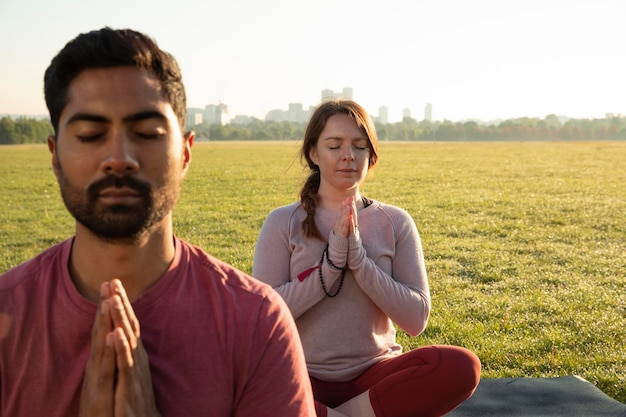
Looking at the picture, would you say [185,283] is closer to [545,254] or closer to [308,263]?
[308,263]

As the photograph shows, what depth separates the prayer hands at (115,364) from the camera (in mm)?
2018

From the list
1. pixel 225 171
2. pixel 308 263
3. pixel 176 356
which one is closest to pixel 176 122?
pixel 176 356

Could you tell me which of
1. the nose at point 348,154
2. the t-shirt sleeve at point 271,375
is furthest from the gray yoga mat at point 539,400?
the t-shirt sleeve at point 271,375

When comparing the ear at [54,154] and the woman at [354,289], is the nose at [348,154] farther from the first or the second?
the ear at [54,154]

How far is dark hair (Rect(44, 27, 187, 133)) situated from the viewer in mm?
2273

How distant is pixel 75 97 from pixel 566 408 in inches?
176

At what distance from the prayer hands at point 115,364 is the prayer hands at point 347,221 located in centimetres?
209

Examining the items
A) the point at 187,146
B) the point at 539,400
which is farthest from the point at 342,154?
the point at 539,400

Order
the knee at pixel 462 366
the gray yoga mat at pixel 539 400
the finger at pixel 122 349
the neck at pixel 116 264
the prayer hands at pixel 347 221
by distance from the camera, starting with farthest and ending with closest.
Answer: the gray yoga mat at pixel 539 400, the knee at pixel 462 366, the prayer hands at pixel 347 221, the neck at pixel 116 264, the finger at pixel 122 349

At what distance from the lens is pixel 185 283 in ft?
7.68

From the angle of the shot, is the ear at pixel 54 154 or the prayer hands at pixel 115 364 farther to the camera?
the ear at pixel 54 154

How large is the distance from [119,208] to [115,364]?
0.48 meters

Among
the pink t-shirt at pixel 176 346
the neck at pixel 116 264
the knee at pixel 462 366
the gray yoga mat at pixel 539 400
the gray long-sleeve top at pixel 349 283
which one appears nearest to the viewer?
the pink t-shirt at pixel 176 346

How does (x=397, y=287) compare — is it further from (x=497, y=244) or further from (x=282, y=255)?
(x=497, y=244)
